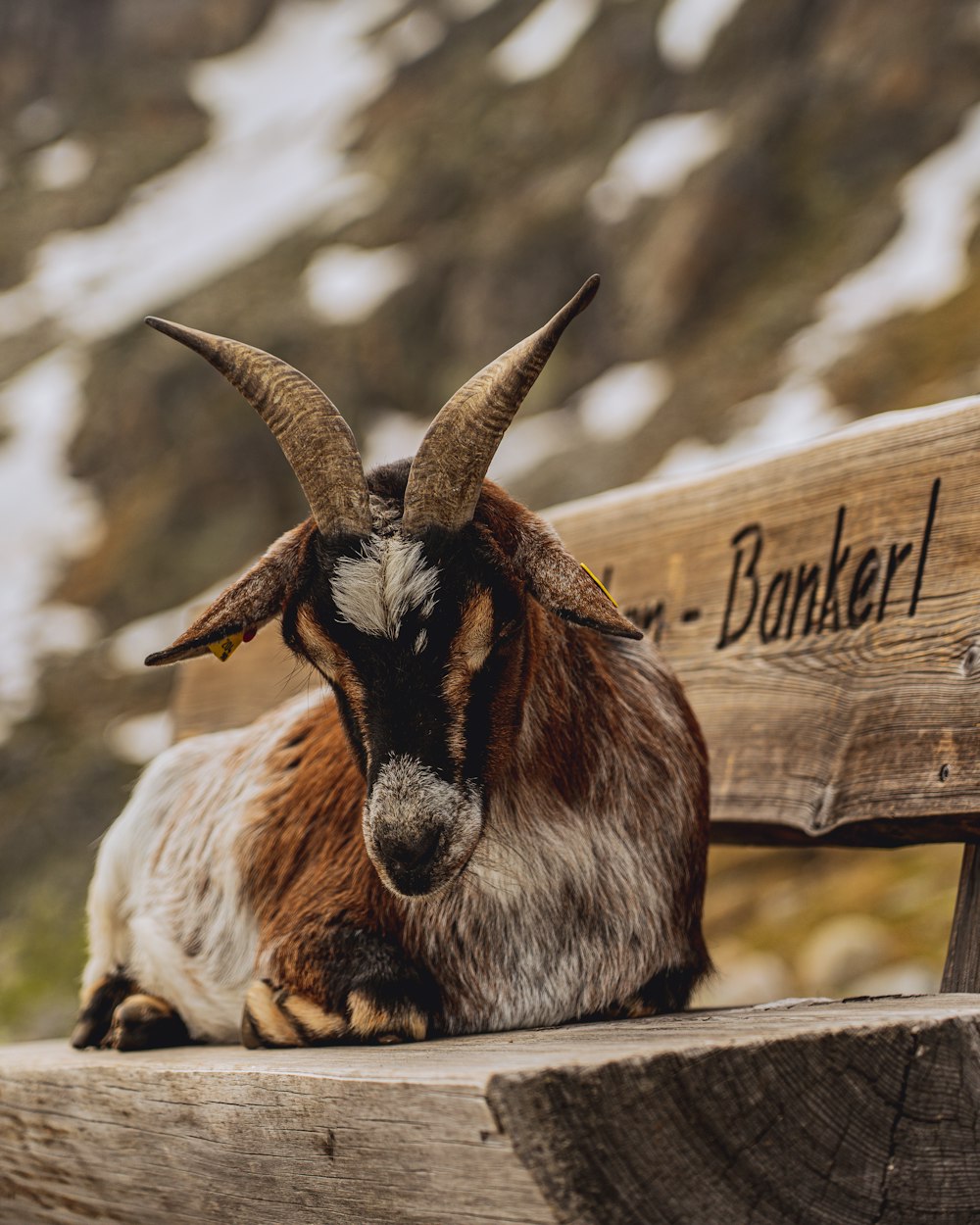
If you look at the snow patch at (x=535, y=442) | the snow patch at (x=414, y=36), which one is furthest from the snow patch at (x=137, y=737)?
the snow patch at (x=414, y=36)

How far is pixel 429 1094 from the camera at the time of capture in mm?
1990

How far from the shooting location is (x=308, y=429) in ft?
9.89

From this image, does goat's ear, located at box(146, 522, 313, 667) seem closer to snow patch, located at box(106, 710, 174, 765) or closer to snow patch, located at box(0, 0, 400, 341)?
snow patch, located at box(106, 710, 174, 765)

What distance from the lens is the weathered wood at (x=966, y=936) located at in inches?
131

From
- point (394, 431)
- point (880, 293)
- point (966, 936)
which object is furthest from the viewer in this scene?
point (394, 431)

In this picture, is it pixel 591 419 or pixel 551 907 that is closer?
pixel 551 907

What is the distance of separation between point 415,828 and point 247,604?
0.67m

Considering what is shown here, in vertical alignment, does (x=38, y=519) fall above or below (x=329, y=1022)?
below

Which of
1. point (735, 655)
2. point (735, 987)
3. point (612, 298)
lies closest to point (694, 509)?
point (735, 655)

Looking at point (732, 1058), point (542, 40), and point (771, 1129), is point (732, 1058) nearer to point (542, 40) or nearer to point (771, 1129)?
point (771, 1129)

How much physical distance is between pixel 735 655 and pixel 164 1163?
2.11 meters

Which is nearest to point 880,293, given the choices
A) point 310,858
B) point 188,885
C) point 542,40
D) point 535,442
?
point 535,442

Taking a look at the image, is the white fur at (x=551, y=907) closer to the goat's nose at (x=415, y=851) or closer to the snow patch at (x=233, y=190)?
the goat's nose at (x=415, y=851)

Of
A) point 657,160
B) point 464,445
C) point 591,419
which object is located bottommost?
point 591,419
